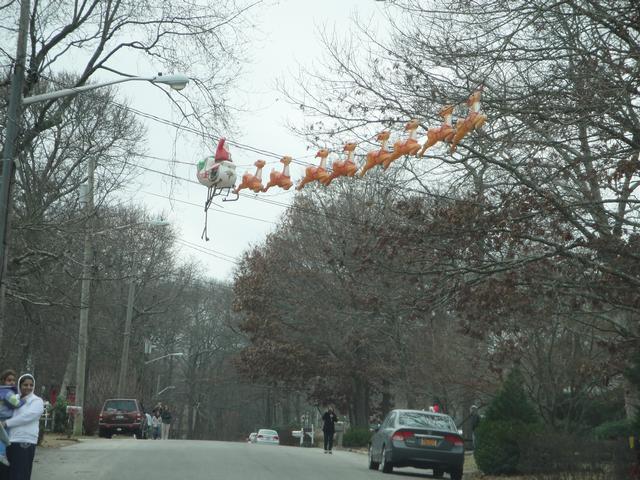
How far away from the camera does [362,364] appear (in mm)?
48125

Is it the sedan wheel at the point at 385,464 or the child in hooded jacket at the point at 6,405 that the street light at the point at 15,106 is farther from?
the sedan wheel at the point at 385,464

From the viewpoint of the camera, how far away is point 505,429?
2203 centimetres

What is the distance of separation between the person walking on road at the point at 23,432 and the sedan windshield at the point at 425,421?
11708 millimetres

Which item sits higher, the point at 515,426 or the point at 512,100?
the point at 512,100

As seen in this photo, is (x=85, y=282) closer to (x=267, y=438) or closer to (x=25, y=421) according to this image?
(x=25, y=421)

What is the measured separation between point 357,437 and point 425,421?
21.5 meters

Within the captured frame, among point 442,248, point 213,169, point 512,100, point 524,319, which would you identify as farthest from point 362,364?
point 213,169

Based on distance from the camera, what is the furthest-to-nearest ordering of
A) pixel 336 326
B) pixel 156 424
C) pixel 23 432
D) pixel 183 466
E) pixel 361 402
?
pixel 156 424 → pixel 361 402 → pixel 336 326 → pixel 183 466 → pixel 23 432

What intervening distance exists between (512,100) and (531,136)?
1815 mm

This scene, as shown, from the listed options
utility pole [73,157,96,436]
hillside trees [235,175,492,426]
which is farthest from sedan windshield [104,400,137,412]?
hillside trees [235,175,492,426]

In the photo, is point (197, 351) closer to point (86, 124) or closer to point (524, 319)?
point (86, 124)

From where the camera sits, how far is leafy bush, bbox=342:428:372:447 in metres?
43.4

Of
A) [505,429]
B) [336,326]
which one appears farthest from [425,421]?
[336,326]

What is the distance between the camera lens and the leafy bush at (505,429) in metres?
21.8
